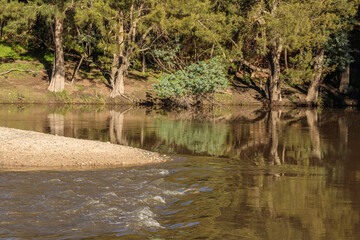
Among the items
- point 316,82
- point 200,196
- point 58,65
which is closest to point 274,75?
point 316,82

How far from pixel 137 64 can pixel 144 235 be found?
39.8m

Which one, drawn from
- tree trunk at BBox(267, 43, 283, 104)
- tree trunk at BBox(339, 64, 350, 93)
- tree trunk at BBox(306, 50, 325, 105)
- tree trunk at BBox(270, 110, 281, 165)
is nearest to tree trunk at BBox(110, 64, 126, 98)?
tree trunk at BBox(267, 43, 283, 104)

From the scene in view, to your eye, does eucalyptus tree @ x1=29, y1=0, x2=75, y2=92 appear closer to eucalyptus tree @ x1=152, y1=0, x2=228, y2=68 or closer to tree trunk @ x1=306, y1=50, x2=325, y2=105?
eucalyptus tree @ x1=152, y1=0, x2=228, y2=68

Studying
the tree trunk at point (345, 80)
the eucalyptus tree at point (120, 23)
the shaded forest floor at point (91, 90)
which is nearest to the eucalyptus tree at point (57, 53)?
the shaded forest floor at point (91, 90)

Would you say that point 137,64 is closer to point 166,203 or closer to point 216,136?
point 216,136

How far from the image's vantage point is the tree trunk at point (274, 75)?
4072cm

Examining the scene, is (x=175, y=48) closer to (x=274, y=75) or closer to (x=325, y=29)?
(x=274, y=75)

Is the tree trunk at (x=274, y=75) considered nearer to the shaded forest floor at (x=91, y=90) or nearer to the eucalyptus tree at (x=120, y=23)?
the shaded forest floor at (x=91, y=90)

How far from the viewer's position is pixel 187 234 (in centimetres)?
814

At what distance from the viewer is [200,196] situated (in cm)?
1069

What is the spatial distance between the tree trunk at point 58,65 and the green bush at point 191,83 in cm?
789

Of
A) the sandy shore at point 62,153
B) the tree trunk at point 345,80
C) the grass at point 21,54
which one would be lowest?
the sandy shore at point 62,153

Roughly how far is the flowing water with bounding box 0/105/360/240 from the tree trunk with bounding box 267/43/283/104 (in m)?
22.6

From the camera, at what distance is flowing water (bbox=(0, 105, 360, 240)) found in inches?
328
